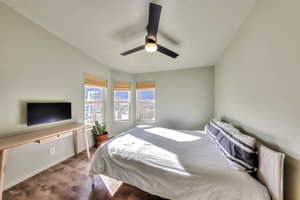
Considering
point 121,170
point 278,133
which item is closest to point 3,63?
point 121,170

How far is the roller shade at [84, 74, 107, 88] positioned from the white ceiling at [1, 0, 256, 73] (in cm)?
71

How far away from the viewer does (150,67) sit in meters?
3.77

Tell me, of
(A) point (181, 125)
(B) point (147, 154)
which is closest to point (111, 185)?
(B) point (147, 154)

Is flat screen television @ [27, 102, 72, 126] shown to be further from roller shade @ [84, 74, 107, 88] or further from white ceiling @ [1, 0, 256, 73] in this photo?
white ceiling @ [1, 0, 256, 73]

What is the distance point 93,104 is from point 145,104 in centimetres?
179

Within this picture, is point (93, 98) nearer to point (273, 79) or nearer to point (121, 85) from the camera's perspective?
point (121, 85)

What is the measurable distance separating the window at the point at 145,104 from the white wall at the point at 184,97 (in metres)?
0.24

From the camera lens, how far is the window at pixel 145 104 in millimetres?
4324

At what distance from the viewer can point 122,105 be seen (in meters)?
4.34

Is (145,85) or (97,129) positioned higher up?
(145,85)

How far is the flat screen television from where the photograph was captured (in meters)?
1.97

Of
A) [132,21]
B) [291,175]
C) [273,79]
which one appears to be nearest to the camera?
[291,175]

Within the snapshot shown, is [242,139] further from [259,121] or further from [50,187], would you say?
[50,187]

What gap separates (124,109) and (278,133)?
391 cm
